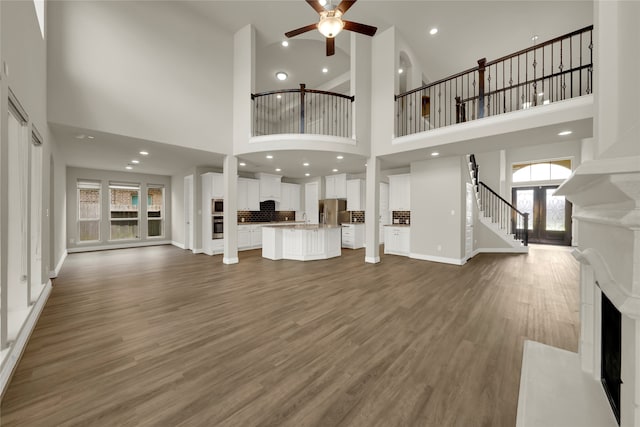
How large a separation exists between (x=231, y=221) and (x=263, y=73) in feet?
15.5

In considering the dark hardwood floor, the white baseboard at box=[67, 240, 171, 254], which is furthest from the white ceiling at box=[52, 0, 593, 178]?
the dark hardwood floor

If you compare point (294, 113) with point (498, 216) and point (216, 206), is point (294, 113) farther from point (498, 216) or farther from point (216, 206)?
point (498, 216)

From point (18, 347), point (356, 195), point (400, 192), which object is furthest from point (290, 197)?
point (18, 347)

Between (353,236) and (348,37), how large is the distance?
5635mm

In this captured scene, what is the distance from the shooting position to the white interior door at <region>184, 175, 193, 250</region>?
784cm

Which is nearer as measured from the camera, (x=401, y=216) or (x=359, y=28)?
(x=359, y=28)

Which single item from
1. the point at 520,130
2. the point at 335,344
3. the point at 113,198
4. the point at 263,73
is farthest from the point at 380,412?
the point at 113,198

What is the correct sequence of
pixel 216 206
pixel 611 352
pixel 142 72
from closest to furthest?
pixel 611 352 → pixel 142 72 → pixel 216 206

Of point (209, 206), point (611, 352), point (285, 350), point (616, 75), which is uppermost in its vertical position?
point (616, 75)

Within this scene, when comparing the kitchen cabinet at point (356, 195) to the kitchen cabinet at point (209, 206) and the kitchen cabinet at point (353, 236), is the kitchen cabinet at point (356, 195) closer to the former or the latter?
the kitchen cabinet at point (353, 236)

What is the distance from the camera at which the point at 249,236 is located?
802 cm

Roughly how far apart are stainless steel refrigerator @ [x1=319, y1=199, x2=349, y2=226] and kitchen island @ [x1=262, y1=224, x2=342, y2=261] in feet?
7.39

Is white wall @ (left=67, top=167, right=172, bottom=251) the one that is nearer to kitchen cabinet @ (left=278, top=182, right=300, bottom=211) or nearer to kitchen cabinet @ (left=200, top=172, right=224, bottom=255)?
kitchen cabinet @ (left=200, top=172, right=224, bottom=255)

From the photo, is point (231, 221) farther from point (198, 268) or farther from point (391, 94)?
point (391, 94)
